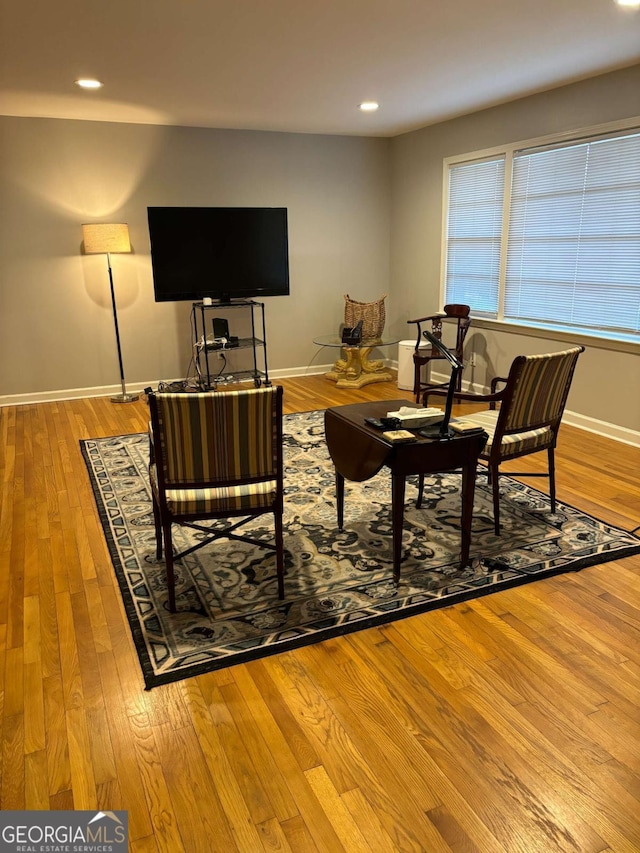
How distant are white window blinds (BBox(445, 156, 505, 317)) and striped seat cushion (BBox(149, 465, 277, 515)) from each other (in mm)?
3882

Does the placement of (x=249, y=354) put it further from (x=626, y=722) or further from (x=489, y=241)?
(x=626, y=722)

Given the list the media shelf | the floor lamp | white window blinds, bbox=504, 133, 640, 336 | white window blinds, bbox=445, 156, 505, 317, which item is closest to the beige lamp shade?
the floor lamp

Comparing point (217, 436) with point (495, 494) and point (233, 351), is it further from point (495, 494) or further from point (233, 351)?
point (233, 351)

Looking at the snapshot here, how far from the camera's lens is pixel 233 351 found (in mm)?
6465

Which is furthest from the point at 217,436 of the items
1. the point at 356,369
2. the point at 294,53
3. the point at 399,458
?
the point at 356,369

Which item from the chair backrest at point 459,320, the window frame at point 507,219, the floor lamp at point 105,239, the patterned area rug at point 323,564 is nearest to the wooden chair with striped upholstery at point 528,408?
the patterned area rug at point 323,564

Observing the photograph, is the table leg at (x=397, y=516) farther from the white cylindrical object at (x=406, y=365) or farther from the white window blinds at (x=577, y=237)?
the white cylindrical object at (x=406, y=365)

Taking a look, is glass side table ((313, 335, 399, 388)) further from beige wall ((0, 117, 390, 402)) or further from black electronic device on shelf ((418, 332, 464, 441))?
black electronic device on shelf ((418, 332, 464, 441))

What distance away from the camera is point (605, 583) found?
2.59 meters

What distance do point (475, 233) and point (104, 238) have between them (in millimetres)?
3373

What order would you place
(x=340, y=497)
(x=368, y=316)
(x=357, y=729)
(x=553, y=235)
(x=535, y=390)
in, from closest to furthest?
(x=357, y=729) < (x=535, y=390) < (x=340, y=497) < (x=553, y=235) < (x=368, y=316)

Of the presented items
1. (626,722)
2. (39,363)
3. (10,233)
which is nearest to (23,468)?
(39,363)

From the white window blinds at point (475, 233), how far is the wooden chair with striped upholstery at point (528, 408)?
106 inches

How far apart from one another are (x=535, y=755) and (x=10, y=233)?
5616mm
